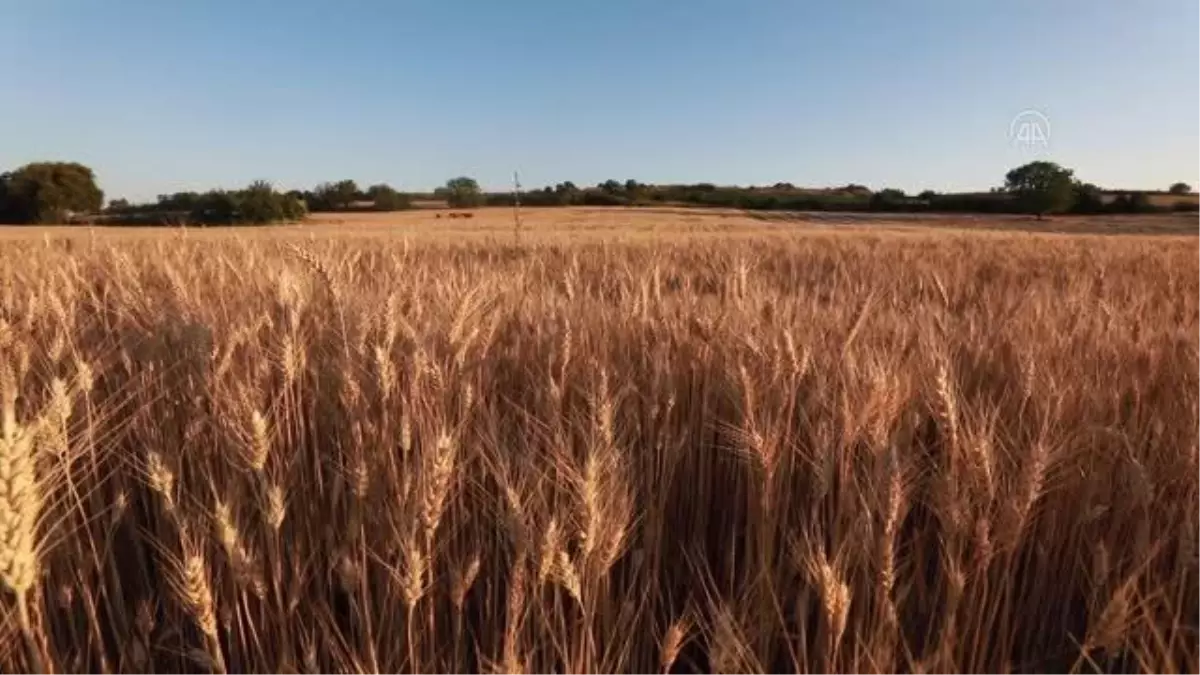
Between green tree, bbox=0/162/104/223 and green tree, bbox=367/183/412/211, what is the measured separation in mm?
17434

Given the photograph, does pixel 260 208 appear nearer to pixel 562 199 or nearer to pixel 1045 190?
pixel 562 199

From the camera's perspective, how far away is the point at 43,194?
42.9m

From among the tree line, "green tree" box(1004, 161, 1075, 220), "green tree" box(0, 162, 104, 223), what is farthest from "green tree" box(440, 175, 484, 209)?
"green tree" box(1004, 161, 1075, 220)

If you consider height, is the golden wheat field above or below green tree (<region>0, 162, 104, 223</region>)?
below

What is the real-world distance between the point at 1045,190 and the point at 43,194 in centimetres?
6593

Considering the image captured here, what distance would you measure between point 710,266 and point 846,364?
2.99m

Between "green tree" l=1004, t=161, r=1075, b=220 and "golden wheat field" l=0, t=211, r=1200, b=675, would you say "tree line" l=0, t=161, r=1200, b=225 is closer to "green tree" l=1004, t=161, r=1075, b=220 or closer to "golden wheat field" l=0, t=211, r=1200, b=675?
"green tree" l=1004, t=161, r=1075, b=220

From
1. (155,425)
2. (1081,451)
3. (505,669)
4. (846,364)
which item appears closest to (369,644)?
(505,669)

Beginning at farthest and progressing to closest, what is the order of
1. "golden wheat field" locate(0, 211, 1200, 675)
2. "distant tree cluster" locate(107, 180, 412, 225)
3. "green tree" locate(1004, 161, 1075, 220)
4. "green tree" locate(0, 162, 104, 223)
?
1. "green tree" locate(1004, 161, 1075, 220)
2. "green tree" locate(0, 162, 104, 223)
3. "distant tree cluster" locate(107, 180, 412, 225)
4. "golden wheat field" locate(0, 211, 1200, 675)

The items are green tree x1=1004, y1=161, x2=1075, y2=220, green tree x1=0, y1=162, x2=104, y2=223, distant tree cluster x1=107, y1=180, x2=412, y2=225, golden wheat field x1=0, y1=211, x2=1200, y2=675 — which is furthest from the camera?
green tree x1=1004, y1=161, x2=1075, y2=220

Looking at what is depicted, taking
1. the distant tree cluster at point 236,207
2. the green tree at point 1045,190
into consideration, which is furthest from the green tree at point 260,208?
the green tree at point 1045,190

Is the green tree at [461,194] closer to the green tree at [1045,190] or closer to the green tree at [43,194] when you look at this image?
the green tree at [43,194]

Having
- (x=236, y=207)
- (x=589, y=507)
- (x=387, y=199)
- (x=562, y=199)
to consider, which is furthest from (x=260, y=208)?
(x=589, y=507)

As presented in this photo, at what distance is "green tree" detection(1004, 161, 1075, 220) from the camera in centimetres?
4778
